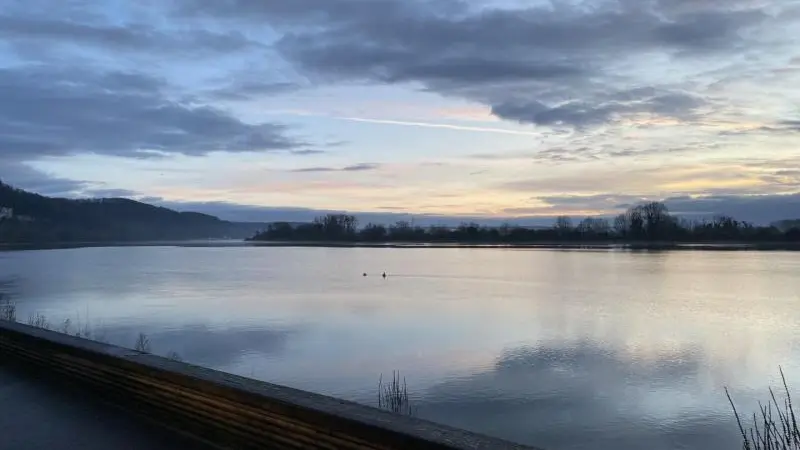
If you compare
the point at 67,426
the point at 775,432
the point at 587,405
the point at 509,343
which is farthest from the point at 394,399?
the point at 509,343

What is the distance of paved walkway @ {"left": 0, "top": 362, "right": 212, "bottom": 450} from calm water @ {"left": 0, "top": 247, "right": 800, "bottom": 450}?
4.56 m

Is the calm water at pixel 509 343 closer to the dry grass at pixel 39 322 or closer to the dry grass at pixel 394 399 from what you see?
the dry grass at pixel 394 399

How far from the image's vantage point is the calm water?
341 inches

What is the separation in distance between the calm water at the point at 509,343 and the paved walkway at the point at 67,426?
15.0 feet

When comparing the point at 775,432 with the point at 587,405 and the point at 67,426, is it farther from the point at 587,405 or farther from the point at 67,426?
the point at 67,426

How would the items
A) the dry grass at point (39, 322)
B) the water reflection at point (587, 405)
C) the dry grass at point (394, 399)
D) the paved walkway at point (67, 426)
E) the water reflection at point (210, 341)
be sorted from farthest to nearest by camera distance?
the dry grass at point (39, 322) → the water reflection at point (210, 341) → the dry grass at point (394, 399) → the water reflection at point (587, 405) → the paved walkway at point (67, 426)

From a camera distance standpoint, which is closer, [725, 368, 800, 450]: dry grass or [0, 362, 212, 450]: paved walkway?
[0, 362, 212, 450]: paved walkway

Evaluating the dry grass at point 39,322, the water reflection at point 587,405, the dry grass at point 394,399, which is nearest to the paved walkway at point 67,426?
the dry grass at point 394,399

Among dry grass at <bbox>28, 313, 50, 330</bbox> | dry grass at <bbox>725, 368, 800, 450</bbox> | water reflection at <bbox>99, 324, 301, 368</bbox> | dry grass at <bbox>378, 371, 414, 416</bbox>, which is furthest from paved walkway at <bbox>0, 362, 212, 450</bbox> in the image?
dry grass at <bbox>28, 313, 50, 330</bbox>

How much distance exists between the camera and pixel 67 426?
396cm

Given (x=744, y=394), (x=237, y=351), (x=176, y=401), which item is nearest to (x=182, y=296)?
(x=237, y=351)

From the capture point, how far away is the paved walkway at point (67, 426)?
3619 millimetres

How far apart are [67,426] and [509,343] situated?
11.0 metres

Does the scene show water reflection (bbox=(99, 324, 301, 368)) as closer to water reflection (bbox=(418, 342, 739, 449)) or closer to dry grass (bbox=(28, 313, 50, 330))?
dry grass (bbox=(28, 313, 50, 330))
